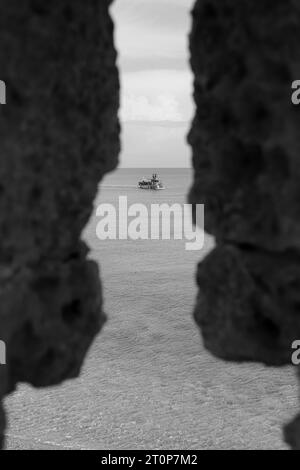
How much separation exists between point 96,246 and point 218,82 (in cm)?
1211

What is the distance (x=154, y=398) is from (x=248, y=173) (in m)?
4.71

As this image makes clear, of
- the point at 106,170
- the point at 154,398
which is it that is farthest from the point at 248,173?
the point at 154,398

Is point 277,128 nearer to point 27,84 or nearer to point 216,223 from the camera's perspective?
point 216,223

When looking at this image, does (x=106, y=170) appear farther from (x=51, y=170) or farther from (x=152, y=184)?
(x=152, y=184)

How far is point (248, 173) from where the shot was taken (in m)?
2.71

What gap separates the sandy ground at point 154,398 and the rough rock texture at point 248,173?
134 inches

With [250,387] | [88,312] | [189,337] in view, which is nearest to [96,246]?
[189,337]

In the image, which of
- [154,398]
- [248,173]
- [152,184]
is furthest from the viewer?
[152,184]

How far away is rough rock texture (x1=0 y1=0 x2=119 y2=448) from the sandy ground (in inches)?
128

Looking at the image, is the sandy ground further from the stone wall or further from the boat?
the boat

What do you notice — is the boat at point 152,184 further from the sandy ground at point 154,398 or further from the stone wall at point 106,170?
the stone wall at point 106,170

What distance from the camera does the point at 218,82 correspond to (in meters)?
2.74

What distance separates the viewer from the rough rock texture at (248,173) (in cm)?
247

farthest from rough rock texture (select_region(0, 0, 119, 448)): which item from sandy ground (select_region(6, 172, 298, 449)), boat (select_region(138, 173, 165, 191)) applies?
boat (select_region(138, 173, 165, 191))
